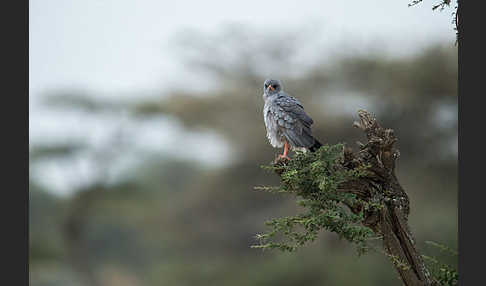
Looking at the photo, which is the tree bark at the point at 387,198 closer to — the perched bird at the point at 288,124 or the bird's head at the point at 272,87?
the perched bird at the point at 288,124

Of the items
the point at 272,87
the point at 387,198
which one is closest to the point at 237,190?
the point at 272,87

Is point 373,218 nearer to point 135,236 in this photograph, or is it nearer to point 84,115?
point 84,115

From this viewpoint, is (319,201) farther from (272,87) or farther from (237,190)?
(237,190)

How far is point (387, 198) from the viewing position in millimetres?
2959

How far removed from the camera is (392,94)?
12359mm

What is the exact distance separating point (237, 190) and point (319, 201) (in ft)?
37.3

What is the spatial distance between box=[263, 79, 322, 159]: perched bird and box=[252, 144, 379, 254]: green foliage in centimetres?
42

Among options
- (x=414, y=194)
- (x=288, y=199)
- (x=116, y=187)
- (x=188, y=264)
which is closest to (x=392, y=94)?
(x=414, y=194)

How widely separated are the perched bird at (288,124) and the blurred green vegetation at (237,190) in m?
7.93

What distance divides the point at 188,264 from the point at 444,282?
36.8 feet

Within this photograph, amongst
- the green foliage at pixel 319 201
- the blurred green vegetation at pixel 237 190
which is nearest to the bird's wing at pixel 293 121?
the green foliage at pixel 319 201

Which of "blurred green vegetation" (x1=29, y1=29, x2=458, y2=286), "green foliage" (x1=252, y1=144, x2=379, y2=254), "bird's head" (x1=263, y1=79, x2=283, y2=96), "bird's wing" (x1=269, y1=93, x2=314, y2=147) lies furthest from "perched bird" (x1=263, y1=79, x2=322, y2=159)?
"blurred green vegetation" (x1=29, y1=29, x2=458, y2=286)

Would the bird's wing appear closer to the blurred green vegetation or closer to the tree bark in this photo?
the tree bark

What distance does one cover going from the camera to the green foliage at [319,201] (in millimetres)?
2775
